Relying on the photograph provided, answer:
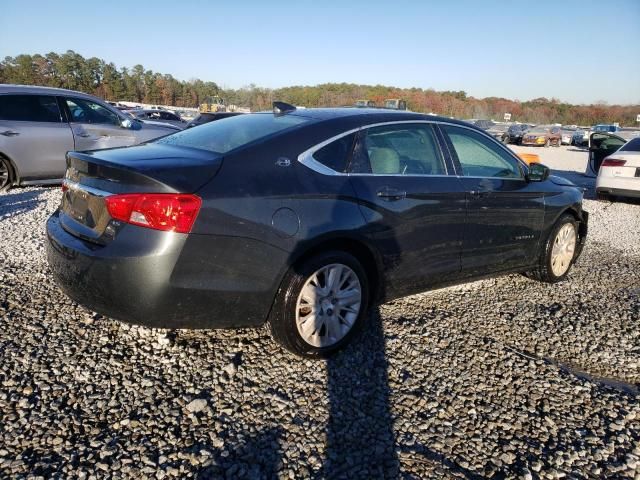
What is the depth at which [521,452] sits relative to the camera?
2.33 m

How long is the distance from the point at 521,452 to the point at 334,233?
1503 mm

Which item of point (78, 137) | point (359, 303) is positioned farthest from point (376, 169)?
point (78, 137)

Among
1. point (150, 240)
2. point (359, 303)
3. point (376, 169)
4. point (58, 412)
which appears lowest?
point (58, 412)

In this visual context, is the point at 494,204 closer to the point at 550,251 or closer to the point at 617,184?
the point at 550,251

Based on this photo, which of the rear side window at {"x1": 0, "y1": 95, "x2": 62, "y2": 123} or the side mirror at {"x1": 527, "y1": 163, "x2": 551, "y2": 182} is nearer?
the side mirror at {"x1": 527, "y1": 163, "x2": 551, "y2": 182}

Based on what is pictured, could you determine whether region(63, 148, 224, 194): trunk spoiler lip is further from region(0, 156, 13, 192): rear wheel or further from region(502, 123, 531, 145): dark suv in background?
region(502, 123, 531, 145): dark suv in background

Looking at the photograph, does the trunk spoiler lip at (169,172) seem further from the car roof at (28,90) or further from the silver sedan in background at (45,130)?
the car roof at (28,90)

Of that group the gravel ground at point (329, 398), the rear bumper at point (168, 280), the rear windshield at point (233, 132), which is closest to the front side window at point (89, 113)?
the gravel ground at point (329, 398)

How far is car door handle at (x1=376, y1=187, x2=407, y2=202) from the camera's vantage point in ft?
10.6

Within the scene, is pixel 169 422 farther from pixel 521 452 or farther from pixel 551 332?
pixel 551 332

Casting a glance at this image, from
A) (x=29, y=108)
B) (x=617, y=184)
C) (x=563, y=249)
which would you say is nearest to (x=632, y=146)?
(x=617, y=184)

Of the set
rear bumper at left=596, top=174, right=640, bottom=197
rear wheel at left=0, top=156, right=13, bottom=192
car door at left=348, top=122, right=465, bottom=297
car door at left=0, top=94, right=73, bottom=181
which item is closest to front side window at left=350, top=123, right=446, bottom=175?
car door at left=348, top=122, right=465, bottom=297

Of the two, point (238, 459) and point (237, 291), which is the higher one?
point (237, 291)

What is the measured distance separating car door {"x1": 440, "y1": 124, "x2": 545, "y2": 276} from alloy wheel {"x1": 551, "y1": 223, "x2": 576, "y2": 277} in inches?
12.8
